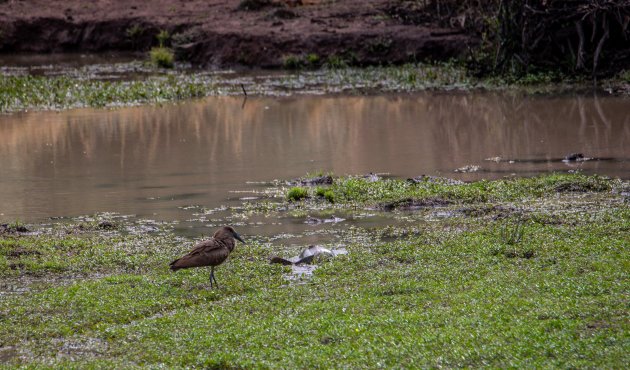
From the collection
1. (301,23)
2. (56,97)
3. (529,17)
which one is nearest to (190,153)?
(56,97)

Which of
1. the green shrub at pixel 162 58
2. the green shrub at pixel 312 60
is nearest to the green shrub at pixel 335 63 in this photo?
the green shrub at pixel 312 60

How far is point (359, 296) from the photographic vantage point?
9.55 meters

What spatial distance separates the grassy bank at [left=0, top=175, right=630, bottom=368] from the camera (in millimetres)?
7848

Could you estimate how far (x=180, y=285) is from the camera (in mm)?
10445

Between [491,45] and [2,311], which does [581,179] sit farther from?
[491,45]

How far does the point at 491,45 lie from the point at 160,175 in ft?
48.1

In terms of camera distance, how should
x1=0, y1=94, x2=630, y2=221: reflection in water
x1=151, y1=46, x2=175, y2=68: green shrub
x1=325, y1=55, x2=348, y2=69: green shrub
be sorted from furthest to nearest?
x1=151, y1=46, x2=175, y2=68: green shrub
x1=325, y1=55, x2=348, y2=69: green shrub
x1=0, y1=94, x2=630, y2=221: reflection in water

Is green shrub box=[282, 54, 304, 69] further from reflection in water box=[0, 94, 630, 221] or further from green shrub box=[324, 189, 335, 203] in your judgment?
green shrub box=[324, 189, 335, 203]

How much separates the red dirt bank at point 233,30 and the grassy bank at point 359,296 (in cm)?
2072

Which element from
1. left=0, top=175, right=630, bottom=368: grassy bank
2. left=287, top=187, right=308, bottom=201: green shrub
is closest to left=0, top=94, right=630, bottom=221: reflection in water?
left=287, top=187, right=308, bottom=201: green shrub

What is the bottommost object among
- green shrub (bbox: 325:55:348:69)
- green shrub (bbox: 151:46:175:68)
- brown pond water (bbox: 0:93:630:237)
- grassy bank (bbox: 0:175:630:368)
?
grassy bank (bbox: 0:175:630:368)

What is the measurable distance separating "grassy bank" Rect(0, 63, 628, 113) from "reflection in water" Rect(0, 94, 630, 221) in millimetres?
1405

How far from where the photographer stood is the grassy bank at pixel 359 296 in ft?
25.7

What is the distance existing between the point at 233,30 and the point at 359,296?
28.8 metres
